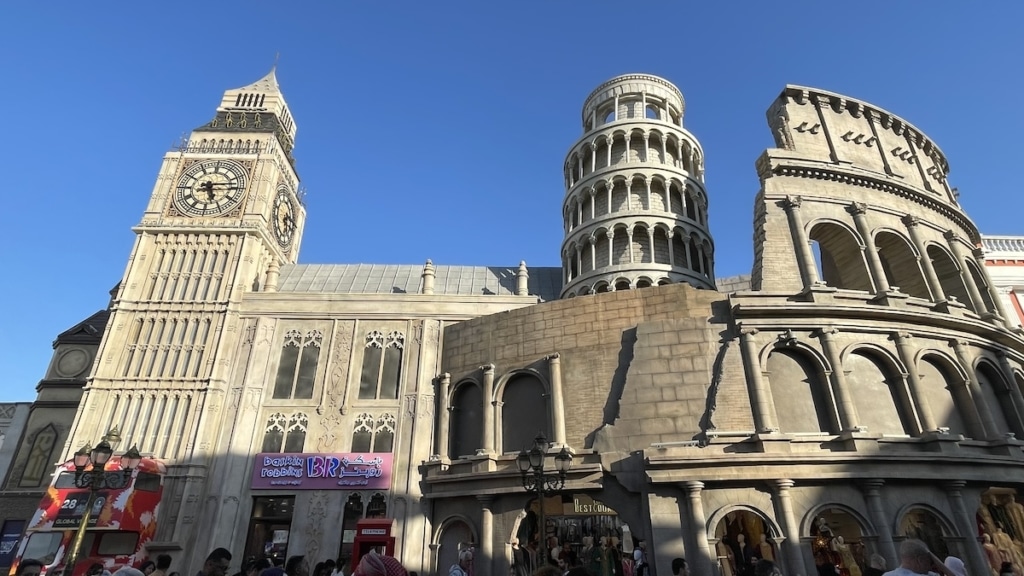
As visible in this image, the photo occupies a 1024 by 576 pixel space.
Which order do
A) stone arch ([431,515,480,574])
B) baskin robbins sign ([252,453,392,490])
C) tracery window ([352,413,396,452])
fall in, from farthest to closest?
tracery window ([352,413,396,452]) < baskin robbins sign ([252,453,392,490]) < stone arch ([431,515,480,574])

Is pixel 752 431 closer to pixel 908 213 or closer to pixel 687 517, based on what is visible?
pixel 687 517

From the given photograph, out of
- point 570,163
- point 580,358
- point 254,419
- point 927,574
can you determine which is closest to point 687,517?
point 580,358

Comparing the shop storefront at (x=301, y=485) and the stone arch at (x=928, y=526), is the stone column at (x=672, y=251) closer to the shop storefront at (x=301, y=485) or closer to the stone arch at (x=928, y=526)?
the stone arch at (x=928, y=526)

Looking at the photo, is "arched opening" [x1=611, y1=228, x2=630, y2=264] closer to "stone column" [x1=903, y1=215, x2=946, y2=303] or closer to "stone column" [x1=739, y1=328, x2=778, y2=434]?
"stone column" [x1=739, y1=328, x2=778, y2=434]

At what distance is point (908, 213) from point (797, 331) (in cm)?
1069

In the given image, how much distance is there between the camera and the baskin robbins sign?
85.6ft

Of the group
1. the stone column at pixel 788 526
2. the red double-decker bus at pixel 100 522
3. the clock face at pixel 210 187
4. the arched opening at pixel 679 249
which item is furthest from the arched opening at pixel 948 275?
the clock face at pixel 210 187

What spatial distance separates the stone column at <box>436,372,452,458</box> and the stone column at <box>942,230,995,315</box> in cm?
2437

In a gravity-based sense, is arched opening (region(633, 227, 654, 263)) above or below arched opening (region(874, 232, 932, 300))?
above

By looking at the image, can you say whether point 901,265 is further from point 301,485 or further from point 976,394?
point 301,485

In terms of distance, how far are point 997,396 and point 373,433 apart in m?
27.6

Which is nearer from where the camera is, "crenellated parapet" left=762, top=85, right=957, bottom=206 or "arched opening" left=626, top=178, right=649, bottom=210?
"crenellated parapet" left=762, top=85, right=957, bottom=206

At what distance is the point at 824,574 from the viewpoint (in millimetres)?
15586

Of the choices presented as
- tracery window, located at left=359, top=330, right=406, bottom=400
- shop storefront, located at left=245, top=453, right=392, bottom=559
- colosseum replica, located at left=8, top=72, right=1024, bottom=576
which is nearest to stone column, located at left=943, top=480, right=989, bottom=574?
colosseum replica, located at left=8, top=72, right=1024, bottom=576
